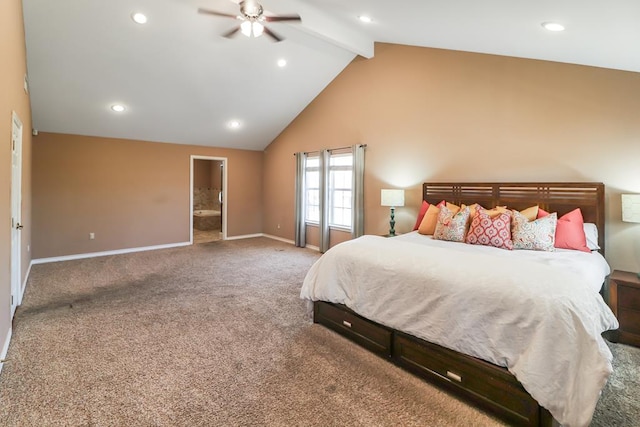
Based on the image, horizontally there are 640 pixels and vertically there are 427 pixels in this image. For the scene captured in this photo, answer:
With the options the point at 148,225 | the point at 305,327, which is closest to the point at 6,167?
the point at 305,327

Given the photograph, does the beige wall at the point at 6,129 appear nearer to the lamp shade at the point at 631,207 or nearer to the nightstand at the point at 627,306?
the nightstand at the point at 627,306

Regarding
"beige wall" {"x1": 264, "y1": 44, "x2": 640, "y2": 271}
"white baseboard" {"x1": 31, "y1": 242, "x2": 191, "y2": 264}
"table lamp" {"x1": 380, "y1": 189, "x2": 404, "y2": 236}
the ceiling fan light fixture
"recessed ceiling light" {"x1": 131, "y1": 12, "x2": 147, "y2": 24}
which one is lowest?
"white baseboard" {"x1": 31, "y1": 242, "x2": 191, "y2": 264}

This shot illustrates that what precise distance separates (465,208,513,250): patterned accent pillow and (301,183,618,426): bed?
0.65 feet

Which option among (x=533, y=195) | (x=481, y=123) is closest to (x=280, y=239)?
(x=481, y=123)

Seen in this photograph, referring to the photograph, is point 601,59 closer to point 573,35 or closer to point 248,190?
point 573,35

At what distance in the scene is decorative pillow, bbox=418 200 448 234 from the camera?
426 centimetres

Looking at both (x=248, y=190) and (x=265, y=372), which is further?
(x=248, y=190)

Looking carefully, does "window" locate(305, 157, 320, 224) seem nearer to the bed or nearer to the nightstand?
the bed

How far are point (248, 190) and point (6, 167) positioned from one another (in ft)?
18.9

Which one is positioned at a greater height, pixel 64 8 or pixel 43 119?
pixel 64 8

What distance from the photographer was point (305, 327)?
3164 millimetres

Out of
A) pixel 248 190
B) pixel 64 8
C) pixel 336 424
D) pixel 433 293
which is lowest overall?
pixel 336 424

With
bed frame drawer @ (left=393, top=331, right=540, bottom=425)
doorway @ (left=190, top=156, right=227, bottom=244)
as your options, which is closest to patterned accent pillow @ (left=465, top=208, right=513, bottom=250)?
bed frame drawer @ (left=393, top=331, right=540, bottom=425)

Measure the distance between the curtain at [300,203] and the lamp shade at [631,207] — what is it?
5.23 metres
